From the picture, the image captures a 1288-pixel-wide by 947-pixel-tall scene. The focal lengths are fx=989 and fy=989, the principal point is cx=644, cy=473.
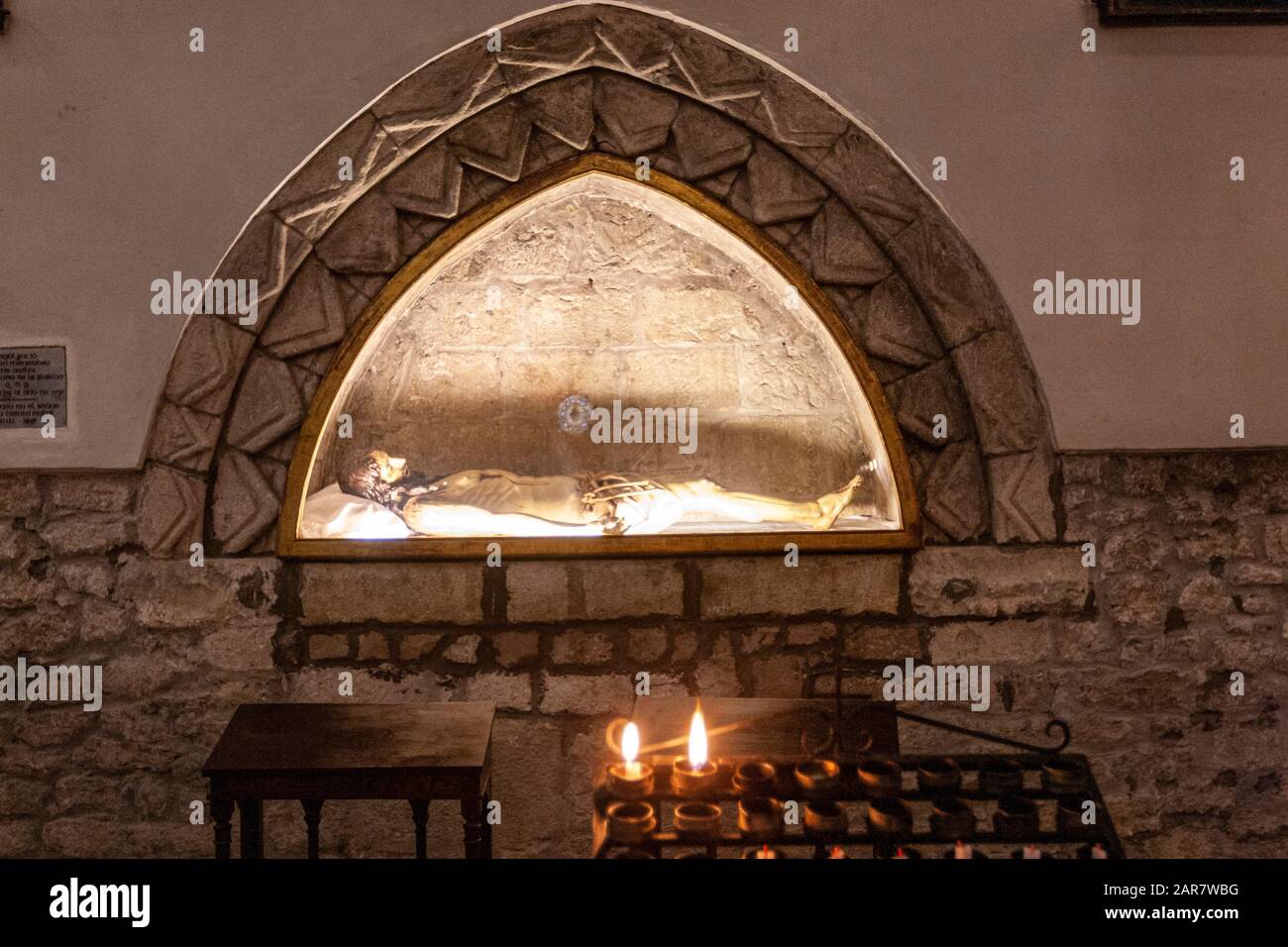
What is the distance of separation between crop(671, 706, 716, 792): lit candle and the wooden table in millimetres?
448

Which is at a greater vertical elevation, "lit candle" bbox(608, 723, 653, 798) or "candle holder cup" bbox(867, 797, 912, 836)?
"lit candle" bbox(608, 723, 653, 798)

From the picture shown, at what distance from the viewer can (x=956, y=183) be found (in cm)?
274

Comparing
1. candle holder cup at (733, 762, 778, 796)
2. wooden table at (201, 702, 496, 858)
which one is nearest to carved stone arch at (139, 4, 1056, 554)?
wooden table at (201, 702, 496, 858)

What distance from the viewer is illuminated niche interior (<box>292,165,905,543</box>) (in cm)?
303

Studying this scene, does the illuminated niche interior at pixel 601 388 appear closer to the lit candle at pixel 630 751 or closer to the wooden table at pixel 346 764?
the wooden table at pixel 346 764

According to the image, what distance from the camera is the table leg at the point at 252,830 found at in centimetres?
218

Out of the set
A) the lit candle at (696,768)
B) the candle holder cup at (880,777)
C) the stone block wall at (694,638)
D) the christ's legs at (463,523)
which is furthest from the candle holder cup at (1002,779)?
the christ's legs at (463,523)

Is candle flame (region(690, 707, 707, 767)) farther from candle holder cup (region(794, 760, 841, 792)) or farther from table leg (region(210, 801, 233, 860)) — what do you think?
table leg (region(210, 801, 233, 860))

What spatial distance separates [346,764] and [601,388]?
5.34 ft

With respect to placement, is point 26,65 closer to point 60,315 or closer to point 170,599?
point 60,315

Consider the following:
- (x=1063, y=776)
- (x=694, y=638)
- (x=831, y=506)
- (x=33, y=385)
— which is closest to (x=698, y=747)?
(x=1063, y=776)

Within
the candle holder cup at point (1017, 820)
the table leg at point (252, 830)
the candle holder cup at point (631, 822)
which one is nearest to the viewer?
the candle holder cup at point (631, 822)

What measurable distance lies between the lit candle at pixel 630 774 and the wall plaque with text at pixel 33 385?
1.89 meters
